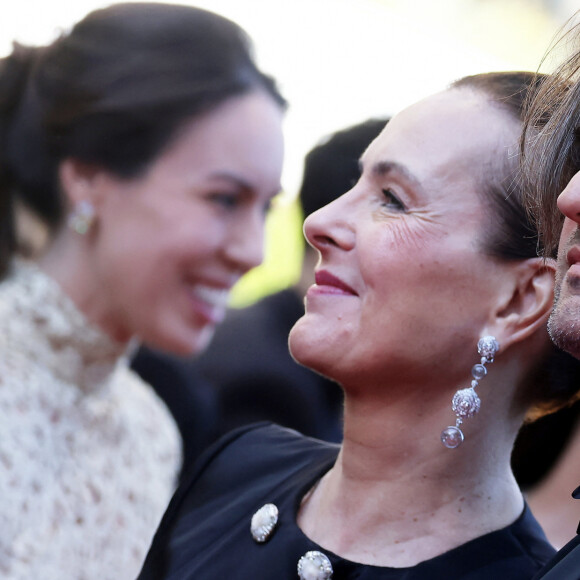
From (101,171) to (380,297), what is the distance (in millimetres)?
1330

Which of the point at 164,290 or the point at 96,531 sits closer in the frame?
the point at 96,531

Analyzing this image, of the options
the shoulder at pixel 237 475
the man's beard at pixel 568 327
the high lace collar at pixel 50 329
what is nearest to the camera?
the man's beard at pixel 568 327

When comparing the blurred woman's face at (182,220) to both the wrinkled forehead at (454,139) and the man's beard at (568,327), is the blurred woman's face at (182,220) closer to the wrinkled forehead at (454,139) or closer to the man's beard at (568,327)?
the wrinkled forehead at (454,139)

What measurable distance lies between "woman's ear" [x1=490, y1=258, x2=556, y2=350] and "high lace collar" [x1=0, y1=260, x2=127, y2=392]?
1.29 meters

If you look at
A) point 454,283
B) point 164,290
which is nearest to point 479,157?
point 454,283

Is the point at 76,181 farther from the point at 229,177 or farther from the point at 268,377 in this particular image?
the point at 268,377

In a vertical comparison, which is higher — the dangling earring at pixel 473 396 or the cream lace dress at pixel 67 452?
the dangling earring at pixel 473 396

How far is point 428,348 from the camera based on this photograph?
4.95 ft

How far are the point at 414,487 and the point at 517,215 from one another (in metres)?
0.48

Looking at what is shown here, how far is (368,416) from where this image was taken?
157 cm

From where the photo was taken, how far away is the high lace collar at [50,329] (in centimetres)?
238

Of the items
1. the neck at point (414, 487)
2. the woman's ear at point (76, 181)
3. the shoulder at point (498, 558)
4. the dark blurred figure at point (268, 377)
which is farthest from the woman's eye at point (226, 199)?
the shoulder at point (498, 558)

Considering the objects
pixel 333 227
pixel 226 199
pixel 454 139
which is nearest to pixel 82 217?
pixel 226 199

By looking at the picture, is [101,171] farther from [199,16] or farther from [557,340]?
[557,340]
